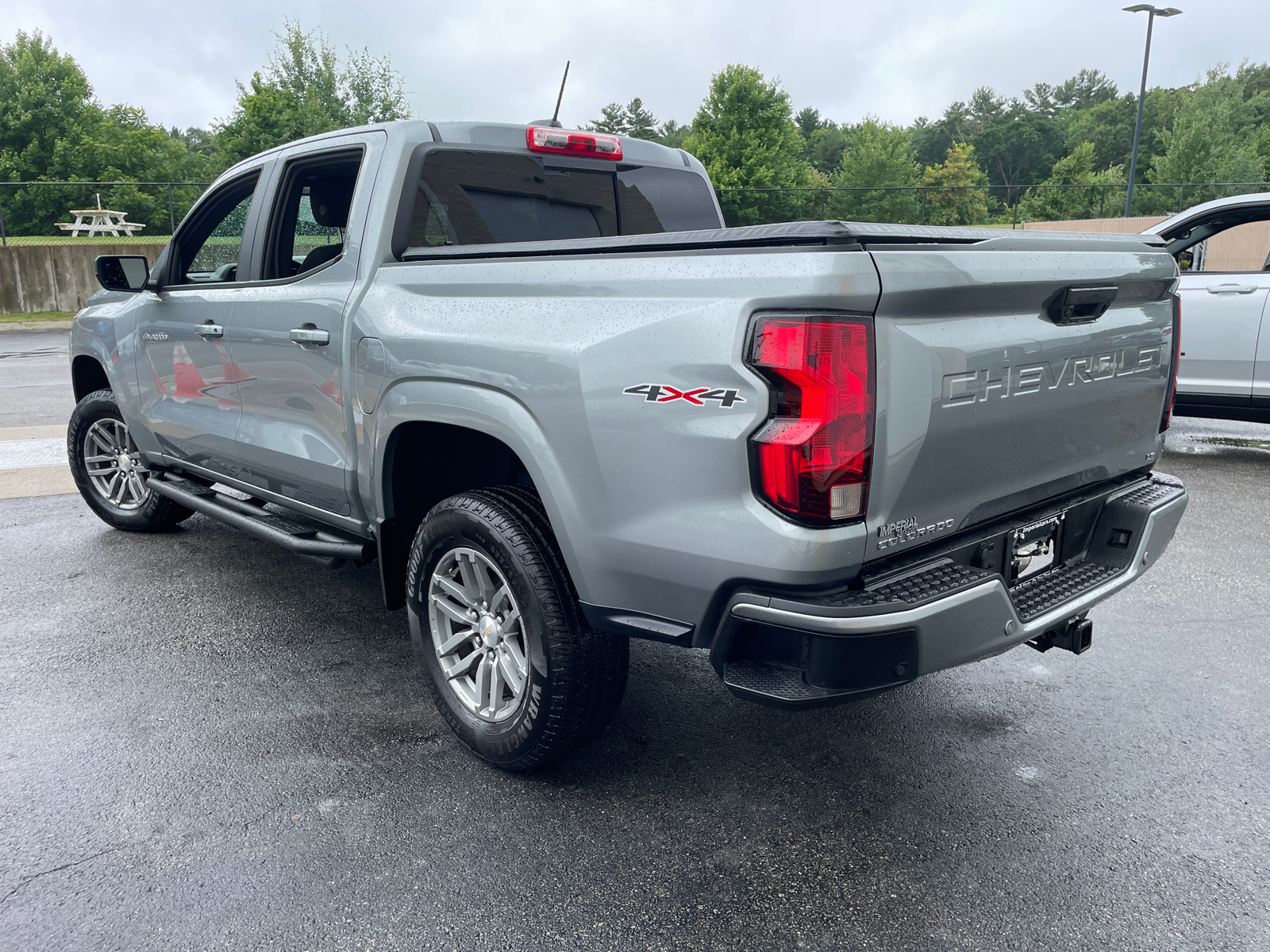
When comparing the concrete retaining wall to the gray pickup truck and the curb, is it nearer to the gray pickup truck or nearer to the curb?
the curb

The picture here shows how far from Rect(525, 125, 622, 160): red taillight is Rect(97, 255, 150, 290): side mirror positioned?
2.23 metres

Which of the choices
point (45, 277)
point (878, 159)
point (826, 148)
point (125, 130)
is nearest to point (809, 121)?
point (826, 148)

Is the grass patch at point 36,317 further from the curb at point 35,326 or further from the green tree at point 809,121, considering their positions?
the green tree at point 809,121

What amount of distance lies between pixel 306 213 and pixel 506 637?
219 cm

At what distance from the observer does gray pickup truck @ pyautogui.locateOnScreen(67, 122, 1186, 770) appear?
6.72ft

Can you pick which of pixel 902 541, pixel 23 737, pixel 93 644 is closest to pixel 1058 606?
pixel 902 541

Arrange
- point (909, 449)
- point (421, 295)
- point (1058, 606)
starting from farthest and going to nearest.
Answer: point (421, 295) < point (1058, 606) < point (909, 449)

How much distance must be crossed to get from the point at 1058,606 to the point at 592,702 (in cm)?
132

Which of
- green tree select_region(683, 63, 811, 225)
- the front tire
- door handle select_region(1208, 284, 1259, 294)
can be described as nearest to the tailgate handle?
the front tire

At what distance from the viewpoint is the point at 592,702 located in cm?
267

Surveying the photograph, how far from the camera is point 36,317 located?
21250 mm

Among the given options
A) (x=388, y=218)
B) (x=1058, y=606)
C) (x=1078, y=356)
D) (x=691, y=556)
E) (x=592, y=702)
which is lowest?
(x=592, y=702)

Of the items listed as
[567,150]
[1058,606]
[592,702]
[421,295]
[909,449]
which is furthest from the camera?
[567,150]

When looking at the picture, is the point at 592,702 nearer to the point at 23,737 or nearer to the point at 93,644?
the point at 23,737
